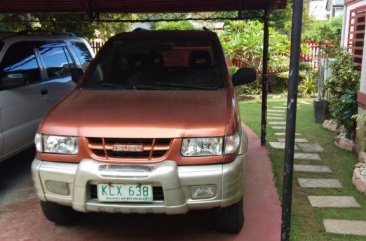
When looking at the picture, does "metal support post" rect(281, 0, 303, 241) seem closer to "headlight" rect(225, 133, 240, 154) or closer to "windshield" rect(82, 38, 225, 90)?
"headlight" rect(225, 133, 240, 154)

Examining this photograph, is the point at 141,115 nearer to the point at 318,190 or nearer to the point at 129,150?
the point at 129,150

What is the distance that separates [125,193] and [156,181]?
0.28 metres

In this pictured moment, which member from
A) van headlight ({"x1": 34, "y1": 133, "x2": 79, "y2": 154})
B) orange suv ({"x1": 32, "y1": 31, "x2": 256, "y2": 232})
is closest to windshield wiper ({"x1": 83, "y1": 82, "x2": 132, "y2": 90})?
orange suv ({"x1": 32, "y1": 31, "x2": 256, "y2": 232})

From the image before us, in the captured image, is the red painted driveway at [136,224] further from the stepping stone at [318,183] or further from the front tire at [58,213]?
the stepping stone at [318,183]

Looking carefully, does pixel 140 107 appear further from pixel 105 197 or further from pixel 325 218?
pixel 325 218

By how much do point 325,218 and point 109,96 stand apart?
2425 mm

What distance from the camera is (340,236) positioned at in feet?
13.4

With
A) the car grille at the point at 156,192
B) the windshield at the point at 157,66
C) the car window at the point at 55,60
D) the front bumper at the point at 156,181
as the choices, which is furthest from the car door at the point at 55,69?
the car grille at the point at 156,192

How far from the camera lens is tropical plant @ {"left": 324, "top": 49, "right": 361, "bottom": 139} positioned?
23.1 ft

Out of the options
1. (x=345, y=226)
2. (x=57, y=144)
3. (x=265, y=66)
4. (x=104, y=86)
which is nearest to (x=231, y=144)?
(x=57, y=144)

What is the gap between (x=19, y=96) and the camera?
17.8 ft

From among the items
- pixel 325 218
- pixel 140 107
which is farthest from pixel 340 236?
pixel 140 107

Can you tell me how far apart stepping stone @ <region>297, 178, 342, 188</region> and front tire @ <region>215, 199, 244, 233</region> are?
65.2 inches

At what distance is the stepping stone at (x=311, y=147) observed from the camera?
7.07 m
